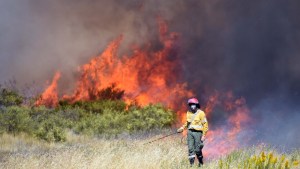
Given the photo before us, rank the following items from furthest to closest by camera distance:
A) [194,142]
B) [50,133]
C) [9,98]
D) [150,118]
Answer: [9,98] < [150,118] < [50,133] < [194,142]

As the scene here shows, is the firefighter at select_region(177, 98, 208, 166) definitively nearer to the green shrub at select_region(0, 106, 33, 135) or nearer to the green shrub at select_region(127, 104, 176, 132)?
the green shrub at select_region(0, 106, 33, 135)

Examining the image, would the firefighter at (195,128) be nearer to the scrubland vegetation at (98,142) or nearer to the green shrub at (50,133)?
the scrubland vegetation at (98,142)

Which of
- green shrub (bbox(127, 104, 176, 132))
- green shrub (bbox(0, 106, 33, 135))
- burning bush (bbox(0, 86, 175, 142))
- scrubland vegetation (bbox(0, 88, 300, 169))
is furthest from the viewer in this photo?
green shrub (bbox(127, 104, 176, 132))

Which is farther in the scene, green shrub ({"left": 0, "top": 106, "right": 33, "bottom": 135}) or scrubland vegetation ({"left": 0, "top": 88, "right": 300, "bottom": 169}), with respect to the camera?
green shrub ({"left": 0, "top": 106, "right": 33, "bottom": 135})

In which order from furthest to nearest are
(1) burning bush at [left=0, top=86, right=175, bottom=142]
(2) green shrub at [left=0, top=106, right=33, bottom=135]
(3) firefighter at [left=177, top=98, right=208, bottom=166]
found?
(2) green shrub at [left=0, top=106, right=33, bottom=135], (1) burning bush at [left=0, top=86, right=175, bottom=142], (3) firefighter at [left=177, top=98, right=208, bottom=166]

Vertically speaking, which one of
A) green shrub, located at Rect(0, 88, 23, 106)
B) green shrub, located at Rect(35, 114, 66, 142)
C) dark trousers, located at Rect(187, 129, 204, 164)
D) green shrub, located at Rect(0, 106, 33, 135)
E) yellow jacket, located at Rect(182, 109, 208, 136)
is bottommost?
dark trousers, located at Rect(187, 129, 204, 164)

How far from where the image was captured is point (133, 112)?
29.3 meters

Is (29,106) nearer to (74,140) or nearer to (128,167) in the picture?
(74,140)

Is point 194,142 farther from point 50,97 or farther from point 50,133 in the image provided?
point 50,97

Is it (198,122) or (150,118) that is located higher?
(150,118)

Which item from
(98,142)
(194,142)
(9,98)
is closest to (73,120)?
(9,98)

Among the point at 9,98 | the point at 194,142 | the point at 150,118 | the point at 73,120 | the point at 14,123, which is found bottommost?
the point at 194,142

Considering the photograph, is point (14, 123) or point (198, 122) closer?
point (198, 122)

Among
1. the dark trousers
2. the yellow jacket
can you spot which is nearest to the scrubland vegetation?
the dark trousers
